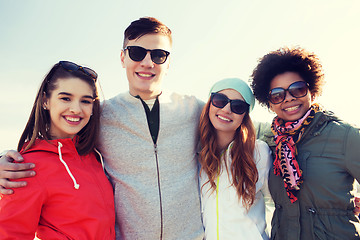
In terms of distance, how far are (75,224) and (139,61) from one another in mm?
1972

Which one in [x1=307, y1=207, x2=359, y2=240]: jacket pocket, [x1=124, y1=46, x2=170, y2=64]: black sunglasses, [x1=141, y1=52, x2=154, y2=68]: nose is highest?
[x1=124, y1=46, x2=170, y2=64]: black sunglasses

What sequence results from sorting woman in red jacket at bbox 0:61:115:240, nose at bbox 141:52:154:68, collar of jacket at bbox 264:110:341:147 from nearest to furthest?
woman in red jacket at bbox 0:61:115:240 → collar of jacket at bbox 264:110:341:147 → nose at bbox 141:52:154:68

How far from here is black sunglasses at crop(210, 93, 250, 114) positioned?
3.26 metres

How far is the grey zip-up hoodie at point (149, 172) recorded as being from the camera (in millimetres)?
2838

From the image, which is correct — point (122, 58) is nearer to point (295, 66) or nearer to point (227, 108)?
point (227, 108)

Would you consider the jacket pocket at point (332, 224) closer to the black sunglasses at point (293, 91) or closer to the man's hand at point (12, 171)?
the black sunglasses at point (293, 91)

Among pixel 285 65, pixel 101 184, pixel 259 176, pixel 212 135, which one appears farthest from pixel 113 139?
pixel 285 65

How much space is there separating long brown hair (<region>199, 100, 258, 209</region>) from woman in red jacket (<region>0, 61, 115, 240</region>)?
127 cm

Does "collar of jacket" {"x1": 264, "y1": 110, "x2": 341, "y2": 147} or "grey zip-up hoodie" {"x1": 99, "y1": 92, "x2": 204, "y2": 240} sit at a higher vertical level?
"collar of jacket" {"x1": 264, "y1": 110, "x2": 341, "y2": 147}

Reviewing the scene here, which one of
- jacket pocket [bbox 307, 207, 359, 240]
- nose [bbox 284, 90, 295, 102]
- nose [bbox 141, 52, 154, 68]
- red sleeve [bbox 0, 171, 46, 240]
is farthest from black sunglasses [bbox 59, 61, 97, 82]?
jacket pocket [bbox 307, 207, 359, 240]

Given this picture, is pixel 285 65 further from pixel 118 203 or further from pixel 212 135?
pixel 118 203

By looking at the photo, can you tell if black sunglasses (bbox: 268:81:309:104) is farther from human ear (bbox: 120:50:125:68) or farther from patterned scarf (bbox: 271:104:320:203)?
human ear (bbox: 120:50:125:68)

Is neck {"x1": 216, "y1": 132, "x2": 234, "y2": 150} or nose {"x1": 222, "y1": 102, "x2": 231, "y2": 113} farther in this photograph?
neck {"x1": 216, "y1": 132, "x2": 234, "y2": 150}

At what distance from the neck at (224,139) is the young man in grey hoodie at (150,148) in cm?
36
